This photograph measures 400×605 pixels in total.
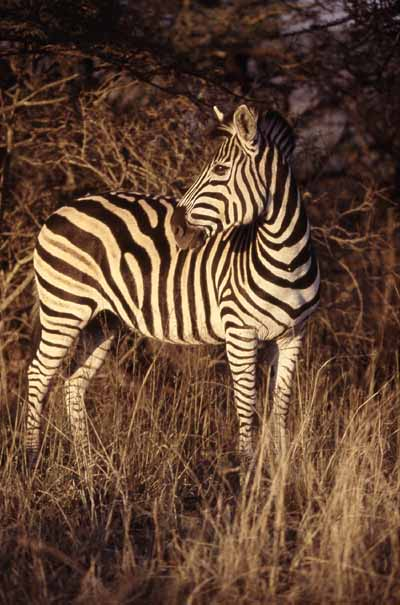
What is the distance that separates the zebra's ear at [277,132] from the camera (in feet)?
16.6

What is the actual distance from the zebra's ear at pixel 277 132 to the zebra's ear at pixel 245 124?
0.18 meters

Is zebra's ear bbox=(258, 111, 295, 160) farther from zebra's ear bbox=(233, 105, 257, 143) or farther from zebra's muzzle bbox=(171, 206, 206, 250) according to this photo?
zebra's muzzle bbox=(171, 206, 206, 250)

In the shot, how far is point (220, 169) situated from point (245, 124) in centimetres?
31

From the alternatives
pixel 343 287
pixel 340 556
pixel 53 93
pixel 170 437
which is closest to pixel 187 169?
pixel 53 93

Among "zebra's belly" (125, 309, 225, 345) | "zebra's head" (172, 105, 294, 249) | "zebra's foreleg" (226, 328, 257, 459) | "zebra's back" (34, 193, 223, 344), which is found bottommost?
"zebra's foreleg" (226, 328, 257, 459)

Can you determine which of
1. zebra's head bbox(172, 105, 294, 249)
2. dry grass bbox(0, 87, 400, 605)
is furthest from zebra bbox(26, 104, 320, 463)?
dry grass bbox(0, 87, 400, 605)

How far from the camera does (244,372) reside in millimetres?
5117

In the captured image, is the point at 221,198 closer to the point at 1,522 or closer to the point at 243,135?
the point at 243,135

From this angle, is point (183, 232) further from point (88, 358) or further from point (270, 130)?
point (88, 358)

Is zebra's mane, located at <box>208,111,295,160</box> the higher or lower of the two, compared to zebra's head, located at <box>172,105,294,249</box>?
higher

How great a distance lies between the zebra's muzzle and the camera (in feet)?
16.7

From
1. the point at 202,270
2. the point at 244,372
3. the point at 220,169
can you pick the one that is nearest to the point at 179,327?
the point at 202,270

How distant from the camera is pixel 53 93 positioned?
7.61m

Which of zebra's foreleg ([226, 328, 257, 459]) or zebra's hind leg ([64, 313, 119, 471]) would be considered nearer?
zebra's foreleg ([226, 328, 257, 459])
